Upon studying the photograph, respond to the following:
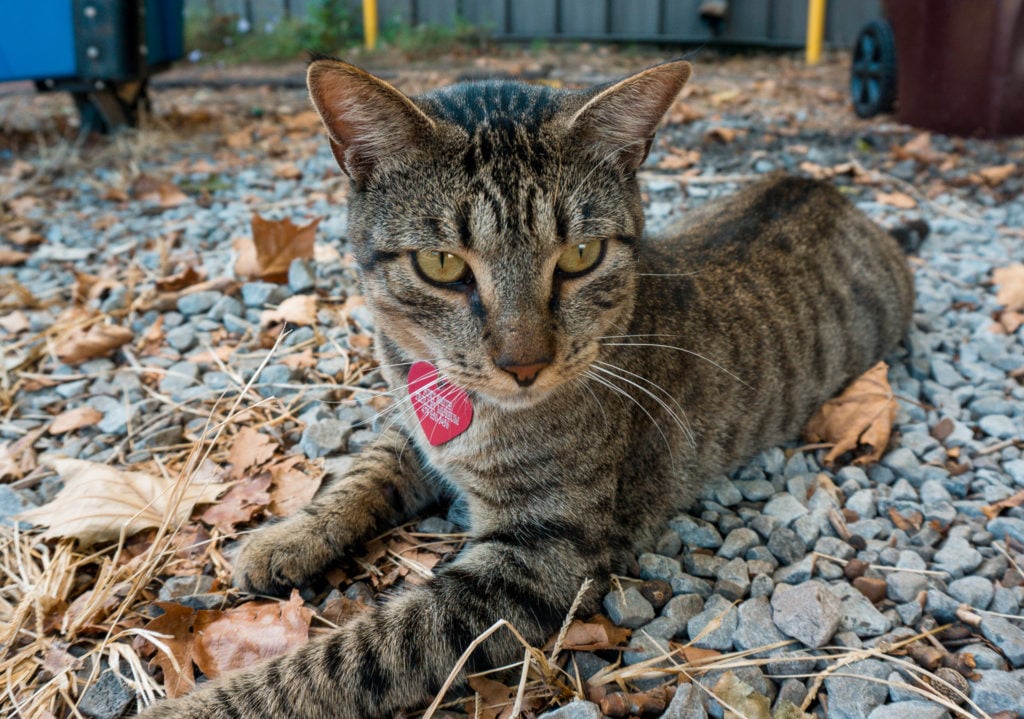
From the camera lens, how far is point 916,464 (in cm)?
267

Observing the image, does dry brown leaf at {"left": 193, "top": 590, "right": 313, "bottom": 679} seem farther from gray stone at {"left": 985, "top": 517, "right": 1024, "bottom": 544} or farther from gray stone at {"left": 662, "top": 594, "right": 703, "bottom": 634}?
gray stone at {"left": 985, "top": 517, "right": 1024, "bottom": 544}

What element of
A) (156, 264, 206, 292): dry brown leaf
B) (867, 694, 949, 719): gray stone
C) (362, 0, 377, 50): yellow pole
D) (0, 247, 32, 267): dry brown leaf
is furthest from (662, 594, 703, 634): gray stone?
(362, 0, 377, 50): yellow pole

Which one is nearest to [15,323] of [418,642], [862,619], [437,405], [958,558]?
[437,405]

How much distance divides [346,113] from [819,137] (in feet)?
15.3

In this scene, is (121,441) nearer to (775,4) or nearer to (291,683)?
(291,683)

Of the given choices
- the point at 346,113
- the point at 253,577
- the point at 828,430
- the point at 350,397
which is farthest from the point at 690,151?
the point at 253,577

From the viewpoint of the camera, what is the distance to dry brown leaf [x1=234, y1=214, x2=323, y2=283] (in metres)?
3.59

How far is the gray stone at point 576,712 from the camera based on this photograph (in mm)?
1756

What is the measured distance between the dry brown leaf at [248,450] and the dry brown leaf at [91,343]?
2.83 feet

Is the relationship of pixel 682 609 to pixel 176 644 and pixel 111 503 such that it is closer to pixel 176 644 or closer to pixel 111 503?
pixel 176 644

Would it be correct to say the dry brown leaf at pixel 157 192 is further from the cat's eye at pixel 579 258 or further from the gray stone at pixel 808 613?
the gray stone at pixel 808 613

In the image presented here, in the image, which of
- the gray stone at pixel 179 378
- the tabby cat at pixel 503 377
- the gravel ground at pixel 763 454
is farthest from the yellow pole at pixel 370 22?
the tabby cat at pixel 503 377

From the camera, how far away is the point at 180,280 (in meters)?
3.66

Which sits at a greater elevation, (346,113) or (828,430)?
(346,113)
